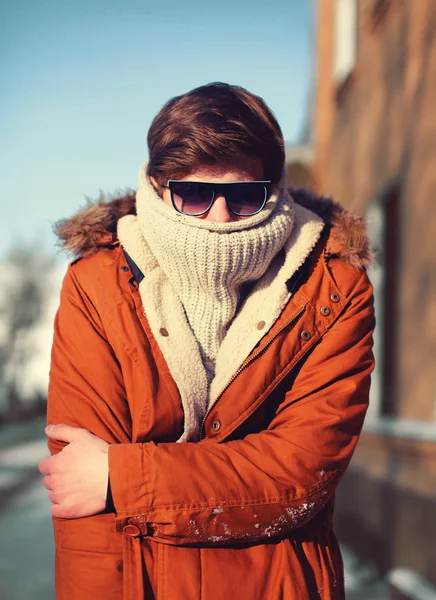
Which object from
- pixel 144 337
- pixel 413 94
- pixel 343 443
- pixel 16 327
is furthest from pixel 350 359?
pixel 16 327

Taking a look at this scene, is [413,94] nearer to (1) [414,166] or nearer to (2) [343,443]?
(1) [414,166]

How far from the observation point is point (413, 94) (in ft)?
19.2

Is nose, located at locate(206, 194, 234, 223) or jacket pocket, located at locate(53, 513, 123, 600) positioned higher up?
nose, located at locate(206, 194, 234, 223)

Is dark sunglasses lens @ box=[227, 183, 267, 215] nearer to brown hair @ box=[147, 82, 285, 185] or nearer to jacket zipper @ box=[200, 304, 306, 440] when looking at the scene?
brown hair @ box=[147, 82, 285, 185]

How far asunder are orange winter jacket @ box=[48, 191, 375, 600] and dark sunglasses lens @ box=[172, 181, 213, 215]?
0.70ft

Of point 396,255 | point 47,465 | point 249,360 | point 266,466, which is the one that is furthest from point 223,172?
point 396,255

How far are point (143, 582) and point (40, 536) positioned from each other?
3.99m

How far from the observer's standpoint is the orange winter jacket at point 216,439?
1.65 metres

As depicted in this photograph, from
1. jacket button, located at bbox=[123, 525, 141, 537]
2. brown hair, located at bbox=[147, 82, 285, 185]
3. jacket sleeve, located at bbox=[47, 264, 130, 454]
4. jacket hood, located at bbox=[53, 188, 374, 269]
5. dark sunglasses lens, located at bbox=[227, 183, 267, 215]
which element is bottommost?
jacket button, located at bbox=[123, 525, 141, 537]

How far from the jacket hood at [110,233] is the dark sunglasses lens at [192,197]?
218 mm

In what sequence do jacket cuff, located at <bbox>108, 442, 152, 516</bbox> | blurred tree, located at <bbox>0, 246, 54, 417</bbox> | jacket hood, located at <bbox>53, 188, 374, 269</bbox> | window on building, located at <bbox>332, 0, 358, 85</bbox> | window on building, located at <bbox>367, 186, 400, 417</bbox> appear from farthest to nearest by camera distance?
blurred tree, located at <bbox>0, 246, 54, 417</bbox> < window on building, located at <bbox>332, 0, 358, 85</bbox> < window on building, located at <bbox>367, 186, 400, 417</bbox> < jacket hood, located at <bbox>53, 188, 374, 269</bbox> < jacket cuff, located at <bbox>108, 442, 152, 516</bbox>

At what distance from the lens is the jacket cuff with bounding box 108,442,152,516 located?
1.63 m

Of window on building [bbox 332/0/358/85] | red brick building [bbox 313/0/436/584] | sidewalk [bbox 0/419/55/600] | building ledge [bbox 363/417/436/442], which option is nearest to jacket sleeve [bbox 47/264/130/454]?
red brick building [bbox 313/0/436/584]

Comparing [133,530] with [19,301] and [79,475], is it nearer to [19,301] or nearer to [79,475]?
[79,475]
